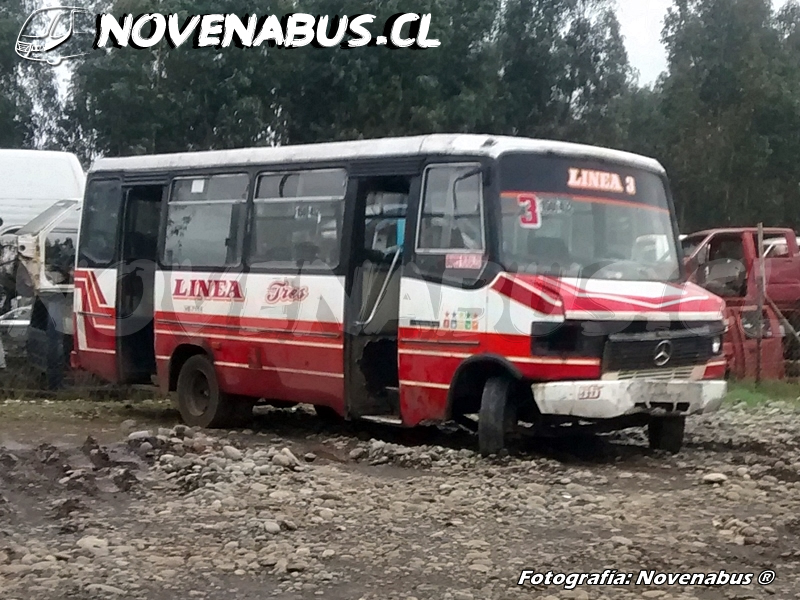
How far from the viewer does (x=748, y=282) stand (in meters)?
15.2

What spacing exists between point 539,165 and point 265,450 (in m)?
3.21

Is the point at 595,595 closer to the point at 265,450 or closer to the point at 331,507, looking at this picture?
the point at 331,507

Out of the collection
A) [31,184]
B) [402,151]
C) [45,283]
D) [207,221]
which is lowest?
[45,283]

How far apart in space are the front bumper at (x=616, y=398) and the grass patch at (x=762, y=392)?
406 centimetres

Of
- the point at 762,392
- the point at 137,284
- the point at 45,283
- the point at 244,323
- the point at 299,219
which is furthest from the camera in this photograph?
the point at 45,283

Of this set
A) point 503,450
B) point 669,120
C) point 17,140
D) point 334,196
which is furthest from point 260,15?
point 503,450

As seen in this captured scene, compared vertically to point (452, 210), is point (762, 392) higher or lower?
lower

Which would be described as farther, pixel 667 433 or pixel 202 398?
pixel 202 398

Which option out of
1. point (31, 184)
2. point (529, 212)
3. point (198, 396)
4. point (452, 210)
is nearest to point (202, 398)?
point (198, 396)

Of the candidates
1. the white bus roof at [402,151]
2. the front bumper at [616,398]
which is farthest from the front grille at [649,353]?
the white bus roof at [402,151]

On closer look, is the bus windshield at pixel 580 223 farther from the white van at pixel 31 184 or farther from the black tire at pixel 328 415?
the white van at pixel 31 184

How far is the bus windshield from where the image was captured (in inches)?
350

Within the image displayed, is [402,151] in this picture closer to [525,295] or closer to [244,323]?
[525,295]

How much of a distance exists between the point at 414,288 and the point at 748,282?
735 cm
